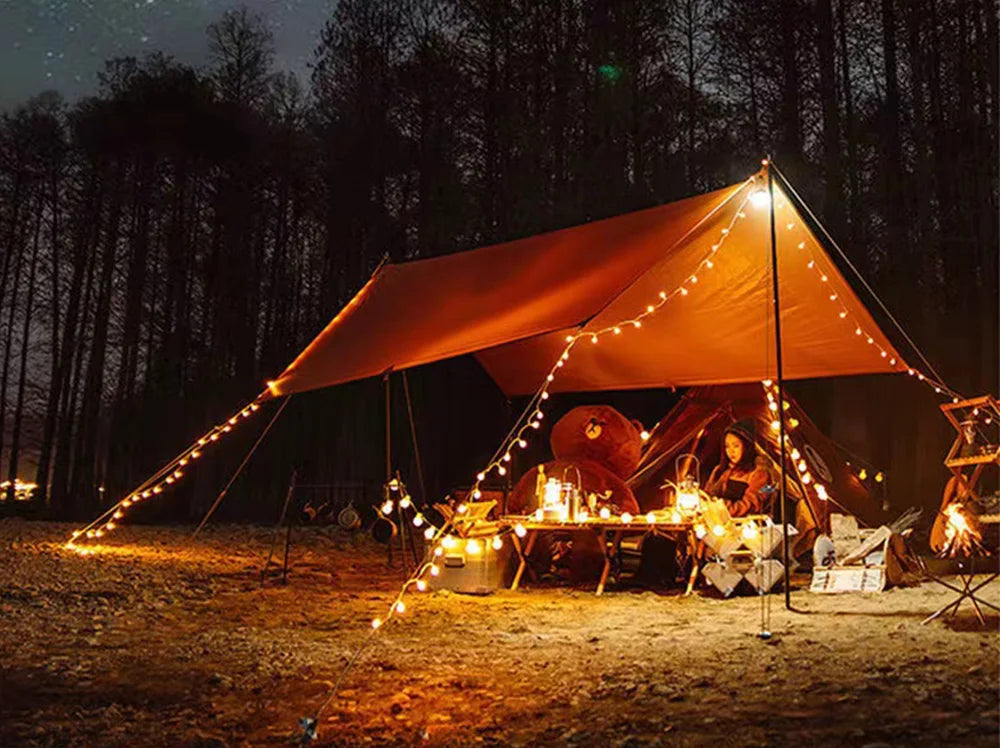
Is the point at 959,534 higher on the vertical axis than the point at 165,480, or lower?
lower

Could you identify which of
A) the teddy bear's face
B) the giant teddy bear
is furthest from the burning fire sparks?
the teddy bear's face

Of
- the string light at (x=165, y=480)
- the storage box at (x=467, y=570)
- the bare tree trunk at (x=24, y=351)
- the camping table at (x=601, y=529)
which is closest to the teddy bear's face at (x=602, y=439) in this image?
the camping table at (x=601, y=529)

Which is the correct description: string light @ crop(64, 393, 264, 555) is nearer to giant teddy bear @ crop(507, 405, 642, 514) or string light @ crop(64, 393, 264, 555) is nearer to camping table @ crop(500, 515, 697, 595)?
camping table @ crop(500, 515, 697, 595)

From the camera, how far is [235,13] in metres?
15.5

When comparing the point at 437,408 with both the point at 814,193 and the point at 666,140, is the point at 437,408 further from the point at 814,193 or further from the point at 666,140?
the point at 814,193

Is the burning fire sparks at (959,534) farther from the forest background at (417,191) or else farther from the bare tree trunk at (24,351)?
the bare tree trunk at (24,351)

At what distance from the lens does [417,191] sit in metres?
→ 13.5

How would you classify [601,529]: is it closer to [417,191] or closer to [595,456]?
[595,456]

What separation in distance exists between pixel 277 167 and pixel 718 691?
13943mm

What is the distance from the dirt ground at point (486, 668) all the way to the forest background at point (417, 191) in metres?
4.26

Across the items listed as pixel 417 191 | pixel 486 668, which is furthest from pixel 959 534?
pixel 417 191

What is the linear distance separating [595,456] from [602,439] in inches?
5.3

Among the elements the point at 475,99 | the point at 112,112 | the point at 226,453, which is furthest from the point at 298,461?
the point at 112,112

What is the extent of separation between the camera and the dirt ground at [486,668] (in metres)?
2.34
